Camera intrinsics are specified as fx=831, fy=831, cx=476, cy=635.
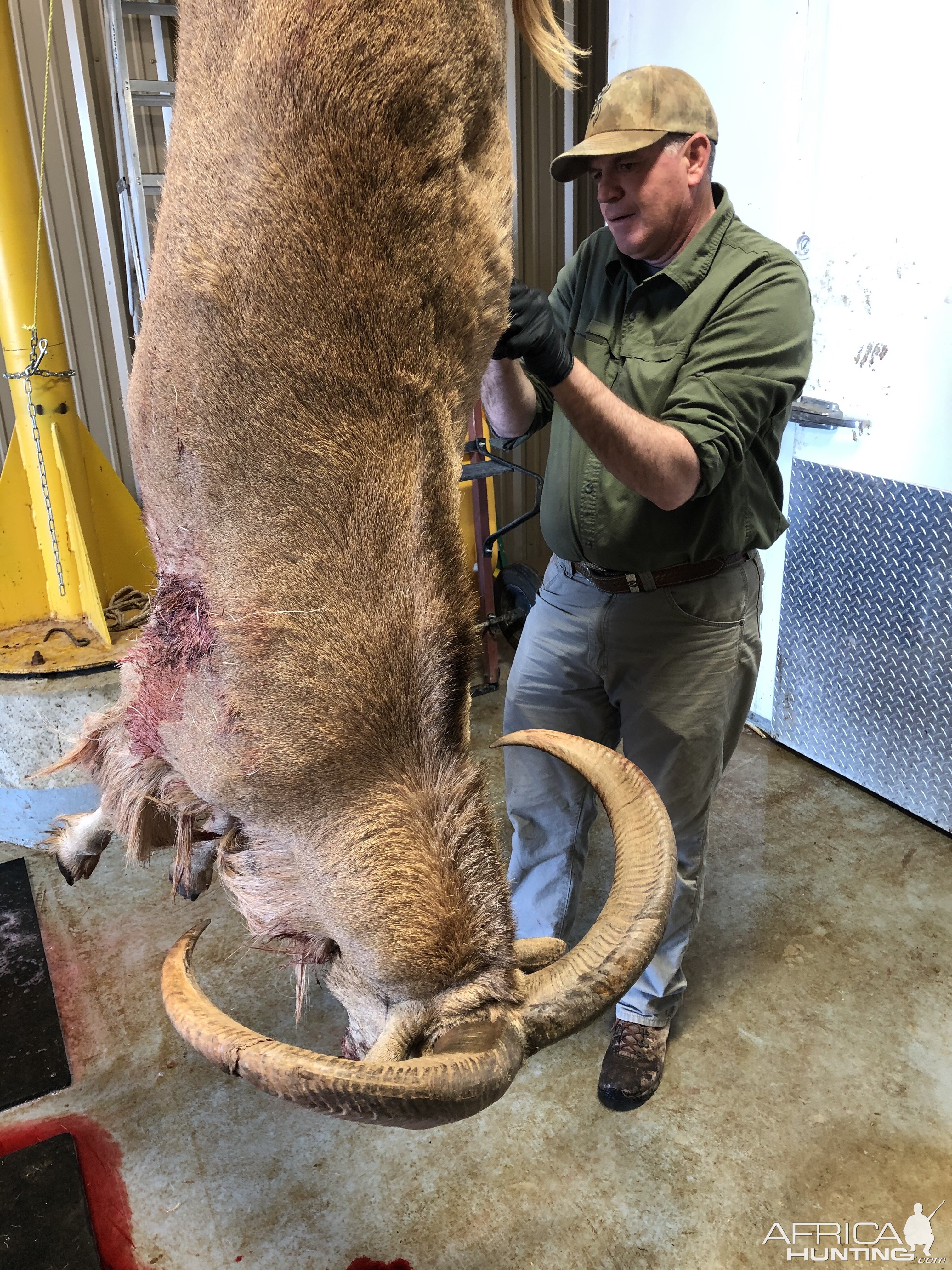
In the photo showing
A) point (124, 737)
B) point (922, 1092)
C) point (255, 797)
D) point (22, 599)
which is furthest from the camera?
point (22, 599)

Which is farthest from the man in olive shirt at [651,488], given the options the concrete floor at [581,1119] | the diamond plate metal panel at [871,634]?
the diamond plate metal panel at [871,634]

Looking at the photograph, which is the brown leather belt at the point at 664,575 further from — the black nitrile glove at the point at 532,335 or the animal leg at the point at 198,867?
the animal leg at the point at 198,867

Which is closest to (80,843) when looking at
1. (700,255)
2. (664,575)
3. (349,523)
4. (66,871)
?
(66,871)

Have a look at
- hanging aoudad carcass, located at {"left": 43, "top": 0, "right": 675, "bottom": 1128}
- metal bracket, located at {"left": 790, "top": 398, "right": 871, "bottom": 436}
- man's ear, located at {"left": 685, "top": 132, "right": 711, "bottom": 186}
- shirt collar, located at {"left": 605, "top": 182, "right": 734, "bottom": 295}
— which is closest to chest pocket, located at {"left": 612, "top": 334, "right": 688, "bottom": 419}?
shirt collar, located at {"left": 605, "top": 182, "right": 734, "bottom": 295}

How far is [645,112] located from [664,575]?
3.52 ft

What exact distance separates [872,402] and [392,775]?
3.05 meters

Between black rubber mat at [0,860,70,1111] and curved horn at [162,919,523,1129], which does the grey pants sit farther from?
black rubber mat at [0,860,70,1111]

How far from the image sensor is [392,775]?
1033mm

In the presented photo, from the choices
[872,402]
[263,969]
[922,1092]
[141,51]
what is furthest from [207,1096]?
[141,51]

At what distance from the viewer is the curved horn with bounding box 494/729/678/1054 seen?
964mm

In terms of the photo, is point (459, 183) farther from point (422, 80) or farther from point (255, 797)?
point (255, 797)

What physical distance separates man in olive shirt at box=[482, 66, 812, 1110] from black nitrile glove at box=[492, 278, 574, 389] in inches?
0.5

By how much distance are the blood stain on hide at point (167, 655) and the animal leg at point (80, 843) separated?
638 millimetres

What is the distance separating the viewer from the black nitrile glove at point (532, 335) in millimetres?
1406
